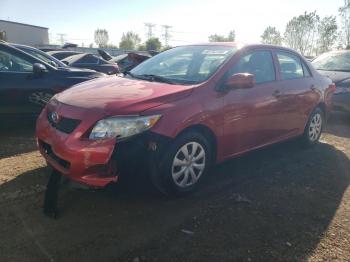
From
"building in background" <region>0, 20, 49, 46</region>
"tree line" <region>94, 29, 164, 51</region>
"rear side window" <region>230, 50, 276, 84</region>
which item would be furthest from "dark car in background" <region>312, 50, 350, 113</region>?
"tree line" <region>94, 29, 164, 51</region>

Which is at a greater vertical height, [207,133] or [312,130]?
[207,133]

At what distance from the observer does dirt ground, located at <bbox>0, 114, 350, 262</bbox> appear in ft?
9.57

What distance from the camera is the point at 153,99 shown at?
3.51 m

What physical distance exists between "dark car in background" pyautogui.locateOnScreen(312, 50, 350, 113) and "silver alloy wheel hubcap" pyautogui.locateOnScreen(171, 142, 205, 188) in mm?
5242

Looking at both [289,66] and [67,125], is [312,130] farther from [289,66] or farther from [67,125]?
[67,125]

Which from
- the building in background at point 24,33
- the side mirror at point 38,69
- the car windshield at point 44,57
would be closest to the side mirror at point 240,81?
the side mirror at point 38,69

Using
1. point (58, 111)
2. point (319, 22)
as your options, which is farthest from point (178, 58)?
point (319, 22)

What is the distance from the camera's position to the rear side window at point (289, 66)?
16.8ft

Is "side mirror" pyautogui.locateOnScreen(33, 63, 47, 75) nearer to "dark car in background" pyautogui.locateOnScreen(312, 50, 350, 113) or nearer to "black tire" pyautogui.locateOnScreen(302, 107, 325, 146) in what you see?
"black tire" pyautogui.locateOnScreen(302, 107, 325, 146)

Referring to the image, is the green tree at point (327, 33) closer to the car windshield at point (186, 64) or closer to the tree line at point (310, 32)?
the tree line at point (310, 32)

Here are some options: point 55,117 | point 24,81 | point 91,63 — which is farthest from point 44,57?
point 55,117

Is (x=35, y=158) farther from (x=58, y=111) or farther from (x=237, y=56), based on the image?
Answer: (x=237, y=56)

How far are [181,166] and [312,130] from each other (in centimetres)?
315

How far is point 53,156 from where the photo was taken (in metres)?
3.63
